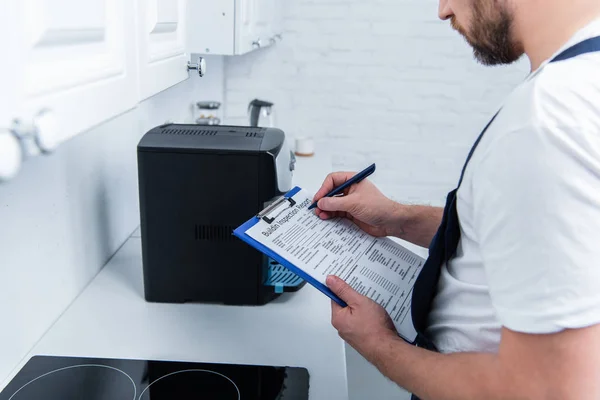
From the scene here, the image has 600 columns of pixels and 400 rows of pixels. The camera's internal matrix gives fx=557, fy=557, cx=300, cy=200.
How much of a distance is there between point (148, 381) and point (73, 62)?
0.55 meters

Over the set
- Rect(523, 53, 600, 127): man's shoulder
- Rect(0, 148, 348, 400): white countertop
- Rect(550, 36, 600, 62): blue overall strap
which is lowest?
Rect(0, 148, 348, 400): white countertop

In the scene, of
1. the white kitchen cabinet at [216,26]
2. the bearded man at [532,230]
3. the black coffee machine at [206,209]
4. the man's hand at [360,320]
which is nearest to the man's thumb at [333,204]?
the black coffee machine at [206,209]

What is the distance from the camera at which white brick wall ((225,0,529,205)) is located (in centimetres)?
259

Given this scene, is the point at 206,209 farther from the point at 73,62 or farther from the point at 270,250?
the point at 73,62

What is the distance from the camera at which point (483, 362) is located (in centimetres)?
65

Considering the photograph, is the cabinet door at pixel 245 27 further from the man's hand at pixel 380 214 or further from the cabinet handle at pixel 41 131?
the cabinet handle at pixel 41 131

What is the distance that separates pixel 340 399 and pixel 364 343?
11cm

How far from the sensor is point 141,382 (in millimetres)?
895

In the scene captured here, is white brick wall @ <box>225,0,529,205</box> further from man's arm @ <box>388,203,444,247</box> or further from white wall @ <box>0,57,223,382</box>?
man's arm @ <box>388,203,444,247</box>

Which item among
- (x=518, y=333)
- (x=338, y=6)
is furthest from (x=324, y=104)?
(x=518, y=333)

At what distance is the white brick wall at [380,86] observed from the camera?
102 inches

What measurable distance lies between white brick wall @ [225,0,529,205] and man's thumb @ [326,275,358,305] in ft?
6.26

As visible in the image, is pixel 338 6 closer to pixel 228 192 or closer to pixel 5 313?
pixel 228 192

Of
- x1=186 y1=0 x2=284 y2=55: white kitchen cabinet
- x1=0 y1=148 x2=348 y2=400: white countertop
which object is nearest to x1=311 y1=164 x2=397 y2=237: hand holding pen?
x1=0 y1=148 x2=348 y2=400: white countertop
